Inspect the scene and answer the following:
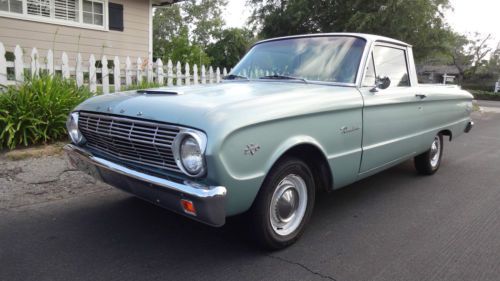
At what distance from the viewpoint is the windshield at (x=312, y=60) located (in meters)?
3.79

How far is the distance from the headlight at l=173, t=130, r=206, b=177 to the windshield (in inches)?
65.7

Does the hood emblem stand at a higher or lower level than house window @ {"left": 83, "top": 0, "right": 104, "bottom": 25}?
lower

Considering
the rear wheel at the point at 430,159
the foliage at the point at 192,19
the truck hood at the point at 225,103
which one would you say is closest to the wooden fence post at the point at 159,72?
the truck hood at the point at 225,103

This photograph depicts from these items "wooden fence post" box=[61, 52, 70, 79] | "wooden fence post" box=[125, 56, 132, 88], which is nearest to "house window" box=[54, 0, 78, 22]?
"wooden fence post" box=[125, 56, 132, 88]

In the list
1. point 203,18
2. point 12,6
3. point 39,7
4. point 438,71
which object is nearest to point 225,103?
point 12,6

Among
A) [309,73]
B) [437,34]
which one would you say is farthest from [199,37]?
[309,73]

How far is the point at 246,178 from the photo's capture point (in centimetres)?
259

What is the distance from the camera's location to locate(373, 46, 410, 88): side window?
411 cm

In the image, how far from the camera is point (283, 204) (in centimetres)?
308

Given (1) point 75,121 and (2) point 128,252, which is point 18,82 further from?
(2) point 128,252

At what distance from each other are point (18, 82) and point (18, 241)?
12.0ft

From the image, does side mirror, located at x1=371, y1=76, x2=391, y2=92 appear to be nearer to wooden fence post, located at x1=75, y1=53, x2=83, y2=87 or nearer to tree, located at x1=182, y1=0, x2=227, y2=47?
wooden fence post, located at x1=75, y1=53, x2=83, y2=87

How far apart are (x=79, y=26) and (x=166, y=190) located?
31.9 ft

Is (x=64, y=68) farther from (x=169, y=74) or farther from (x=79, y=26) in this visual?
(x=79, y=26)
